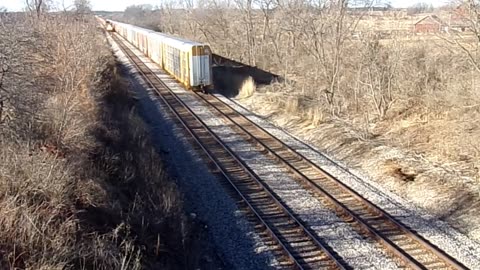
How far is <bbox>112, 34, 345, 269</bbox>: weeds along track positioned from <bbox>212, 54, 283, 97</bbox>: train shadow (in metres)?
11.7

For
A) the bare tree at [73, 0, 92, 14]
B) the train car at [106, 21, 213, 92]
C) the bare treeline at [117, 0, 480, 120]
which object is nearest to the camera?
the bare treeline at [117, 0, 480, 120]

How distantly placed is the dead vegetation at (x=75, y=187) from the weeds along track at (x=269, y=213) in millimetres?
1804

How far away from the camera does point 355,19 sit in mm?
23516

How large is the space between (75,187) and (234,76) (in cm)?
2702

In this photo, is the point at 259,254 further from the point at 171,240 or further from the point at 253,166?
the point at 253,166

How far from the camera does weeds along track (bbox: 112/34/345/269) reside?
10.4 m

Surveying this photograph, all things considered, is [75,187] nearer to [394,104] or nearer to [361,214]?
[361,214]

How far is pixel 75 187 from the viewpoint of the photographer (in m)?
9.94

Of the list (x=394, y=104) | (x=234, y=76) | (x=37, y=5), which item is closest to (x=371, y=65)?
(x=394, y=104)

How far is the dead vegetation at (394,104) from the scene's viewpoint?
48.2ft

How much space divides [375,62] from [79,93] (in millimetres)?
11910

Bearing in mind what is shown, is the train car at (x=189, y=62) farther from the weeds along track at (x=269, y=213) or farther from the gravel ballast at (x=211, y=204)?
the weeds along track at (x=269, y=213)

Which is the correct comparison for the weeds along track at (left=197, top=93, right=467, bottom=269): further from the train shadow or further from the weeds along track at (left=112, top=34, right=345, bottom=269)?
the train shadow

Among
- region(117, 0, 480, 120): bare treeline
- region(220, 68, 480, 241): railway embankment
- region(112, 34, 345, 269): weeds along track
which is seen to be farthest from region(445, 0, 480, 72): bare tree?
region(112, 34, 345, 269): weeds along track
